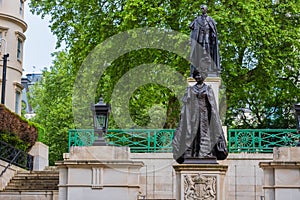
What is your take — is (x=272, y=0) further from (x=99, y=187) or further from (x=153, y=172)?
(x=99, y=187)

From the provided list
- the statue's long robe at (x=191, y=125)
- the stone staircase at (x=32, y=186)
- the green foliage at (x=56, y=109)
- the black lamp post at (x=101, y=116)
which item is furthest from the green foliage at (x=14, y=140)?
the green foliage at (x=56, y=109)

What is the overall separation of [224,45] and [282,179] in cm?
1105

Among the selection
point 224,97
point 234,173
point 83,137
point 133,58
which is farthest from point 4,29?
point 234,173

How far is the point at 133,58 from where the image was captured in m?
28.5

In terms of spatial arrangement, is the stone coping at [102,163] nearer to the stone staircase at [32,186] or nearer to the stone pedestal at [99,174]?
the stone pedestal at [99,174]

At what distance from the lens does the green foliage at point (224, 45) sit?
2706 centimetres

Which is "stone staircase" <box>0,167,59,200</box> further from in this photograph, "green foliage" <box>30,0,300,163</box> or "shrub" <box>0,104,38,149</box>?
"green foliage" <box>30,0,300,163</box>

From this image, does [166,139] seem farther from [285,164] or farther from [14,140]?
[14,140]

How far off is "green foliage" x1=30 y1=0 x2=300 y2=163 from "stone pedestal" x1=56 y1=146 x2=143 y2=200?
980 cm

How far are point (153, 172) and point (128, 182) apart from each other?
3.45 meters

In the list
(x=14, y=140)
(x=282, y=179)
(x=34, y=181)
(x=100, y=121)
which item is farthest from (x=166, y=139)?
(x=14, y=140)

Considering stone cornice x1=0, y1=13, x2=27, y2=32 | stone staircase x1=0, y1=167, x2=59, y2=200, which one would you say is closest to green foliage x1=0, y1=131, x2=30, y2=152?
stone staircase x1=0, y1=167, x2=59, y2=200

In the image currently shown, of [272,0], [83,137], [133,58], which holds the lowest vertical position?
[83,137]

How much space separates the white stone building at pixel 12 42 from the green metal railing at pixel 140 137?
14.6m
